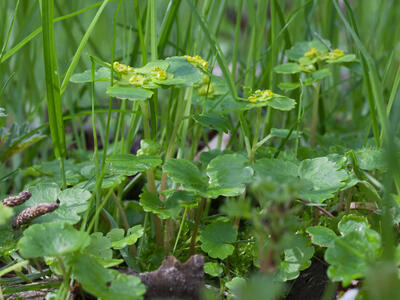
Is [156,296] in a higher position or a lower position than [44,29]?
lower

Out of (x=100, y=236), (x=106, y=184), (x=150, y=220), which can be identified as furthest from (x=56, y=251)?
(x=150, y=220)

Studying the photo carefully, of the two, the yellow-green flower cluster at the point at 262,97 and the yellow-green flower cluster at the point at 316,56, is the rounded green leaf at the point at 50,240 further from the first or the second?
the yellow-green flower cluster at the point at 316,56

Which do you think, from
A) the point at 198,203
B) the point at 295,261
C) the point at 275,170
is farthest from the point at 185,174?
the point at 295,261

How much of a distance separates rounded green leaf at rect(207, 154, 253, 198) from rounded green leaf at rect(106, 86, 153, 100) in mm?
214

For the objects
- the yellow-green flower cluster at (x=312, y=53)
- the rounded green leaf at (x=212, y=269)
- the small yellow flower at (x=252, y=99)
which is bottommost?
the rounded green leaf at (x=212, y=269)

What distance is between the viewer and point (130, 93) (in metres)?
0.93

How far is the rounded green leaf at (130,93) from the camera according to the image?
920mm

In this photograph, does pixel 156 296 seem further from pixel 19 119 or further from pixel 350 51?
pixel 350 51

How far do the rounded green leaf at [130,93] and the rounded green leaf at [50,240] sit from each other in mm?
287

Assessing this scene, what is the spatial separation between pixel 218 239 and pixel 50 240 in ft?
1.19

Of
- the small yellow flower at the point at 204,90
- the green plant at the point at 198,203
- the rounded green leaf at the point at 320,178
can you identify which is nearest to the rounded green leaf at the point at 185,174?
the green plant at the point at 198,203

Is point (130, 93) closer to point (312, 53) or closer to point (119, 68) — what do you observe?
point (119, 68)

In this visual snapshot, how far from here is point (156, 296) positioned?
842 millimetres

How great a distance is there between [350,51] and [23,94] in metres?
1.37
